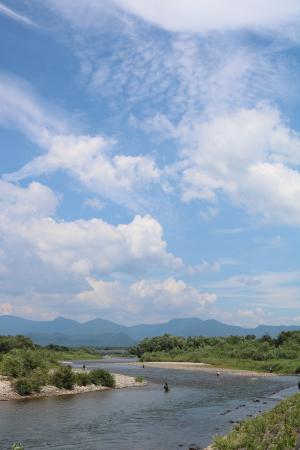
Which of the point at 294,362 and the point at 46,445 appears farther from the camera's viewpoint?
the point at 294,362

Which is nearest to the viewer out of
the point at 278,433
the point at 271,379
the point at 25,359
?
the point at 278,433

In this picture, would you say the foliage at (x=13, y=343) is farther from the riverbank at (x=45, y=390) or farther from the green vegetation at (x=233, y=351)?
the riverbank at (x=45, y=390)

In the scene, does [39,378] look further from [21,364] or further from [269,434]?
[269,434]

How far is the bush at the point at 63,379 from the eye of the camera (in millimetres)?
67250

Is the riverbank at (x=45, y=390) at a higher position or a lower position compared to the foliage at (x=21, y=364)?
lower

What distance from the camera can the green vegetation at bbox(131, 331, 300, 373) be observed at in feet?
406

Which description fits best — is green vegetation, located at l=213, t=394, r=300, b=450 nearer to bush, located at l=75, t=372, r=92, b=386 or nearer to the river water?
the river water

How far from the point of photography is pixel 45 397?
61.7 m

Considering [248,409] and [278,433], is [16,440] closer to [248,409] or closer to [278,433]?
[278,433]

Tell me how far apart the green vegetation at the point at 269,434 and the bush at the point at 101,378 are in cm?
4110

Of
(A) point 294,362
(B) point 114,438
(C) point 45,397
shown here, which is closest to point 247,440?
(B) point 114,438

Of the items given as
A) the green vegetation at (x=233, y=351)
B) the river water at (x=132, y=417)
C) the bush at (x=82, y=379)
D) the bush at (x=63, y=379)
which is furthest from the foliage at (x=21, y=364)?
the green vegetation at (x=233, y=351)

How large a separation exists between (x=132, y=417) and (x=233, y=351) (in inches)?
4020

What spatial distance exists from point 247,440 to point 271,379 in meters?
70.4
